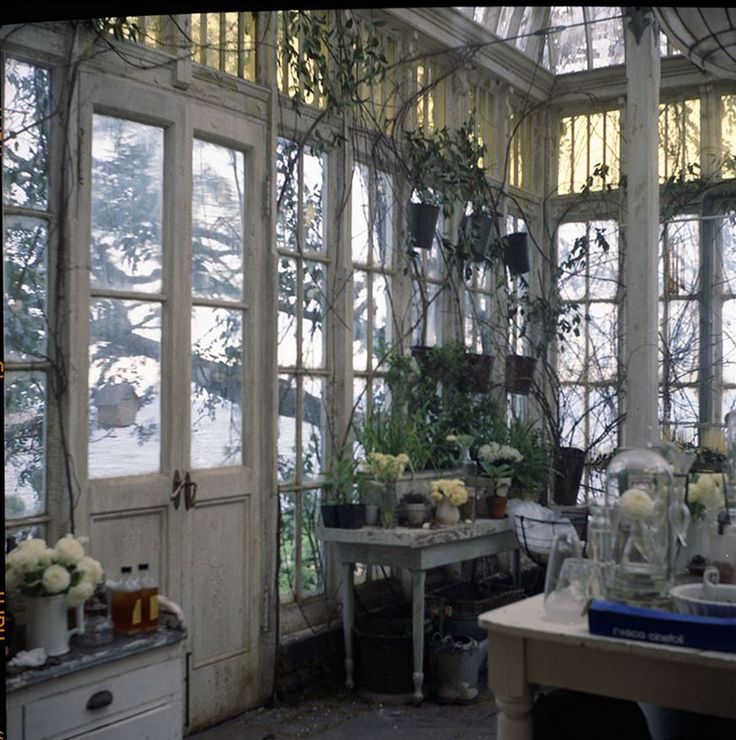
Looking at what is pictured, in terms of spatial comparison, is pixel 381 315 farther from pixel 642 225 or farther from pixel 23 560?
pixel 23 560

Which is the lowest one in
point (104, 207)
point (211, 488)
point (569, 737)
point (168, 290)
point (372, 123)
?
point (569, 737)

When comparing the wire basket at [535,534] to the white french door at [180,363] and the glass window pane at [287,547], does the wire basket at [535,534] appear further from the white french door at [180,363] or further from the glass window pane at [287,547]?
the white french door at [180,363]

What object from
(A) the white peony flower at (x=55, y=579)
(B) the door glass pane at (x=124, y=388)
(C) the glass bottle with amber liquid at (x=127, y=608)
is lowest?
(C) the glass bottle with amber liquid at (x=127, y=608)

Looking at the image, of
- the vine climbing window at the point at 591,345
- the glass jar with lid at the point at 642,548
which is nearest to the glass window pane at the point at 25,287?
the glass jar with lid at the point at 642,548

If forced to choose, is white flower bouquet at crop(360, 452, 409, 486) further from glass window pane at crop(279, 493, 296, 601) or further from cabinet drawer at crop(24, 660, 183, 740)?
cabinet drawer at crop(24, 660, 183, 740)

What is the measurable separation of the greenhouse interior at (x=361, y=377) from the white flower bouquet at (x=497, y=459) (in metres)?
0.02

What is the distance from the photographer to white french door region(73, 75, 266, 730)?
3586 mm

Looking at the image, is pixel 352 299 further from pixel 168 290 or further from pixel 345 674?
pixel 345 674

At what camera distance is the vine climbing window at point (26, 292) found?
3252mm

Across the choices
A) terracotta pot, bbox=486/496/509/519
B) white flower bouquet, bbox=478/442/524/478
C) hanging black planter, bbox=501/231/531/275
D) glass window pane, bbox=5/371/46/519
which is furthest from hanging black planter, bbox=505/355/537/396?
glass window pane, bbox=5/371/46/519

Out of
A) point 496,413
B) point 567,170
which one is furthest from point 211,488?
point 567,170

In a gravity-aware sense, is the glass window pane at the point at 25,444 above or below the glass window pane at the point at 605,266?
below

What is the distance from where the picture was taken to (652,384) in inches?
184

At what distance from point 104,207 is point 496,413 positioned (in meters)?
2.54
